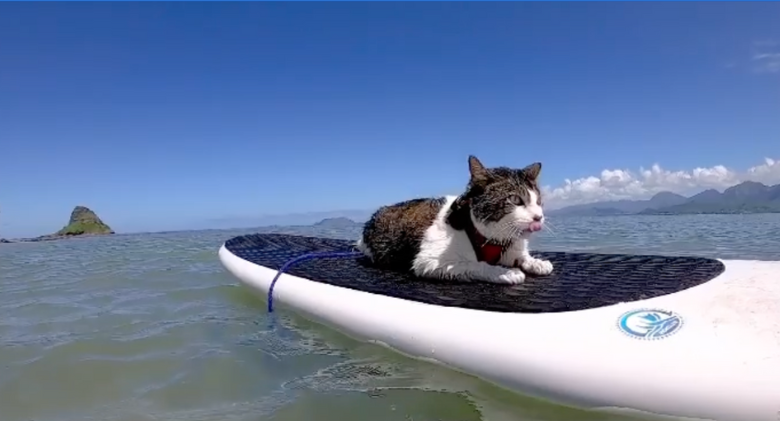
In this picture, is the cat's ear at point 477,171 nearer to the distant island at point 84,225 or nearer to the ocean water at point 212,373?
the ocean water at point 212,373

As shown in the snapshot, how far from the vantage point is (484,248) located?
378 centimetres

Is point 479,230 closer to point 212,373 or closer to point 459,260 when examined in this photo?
point 459,260

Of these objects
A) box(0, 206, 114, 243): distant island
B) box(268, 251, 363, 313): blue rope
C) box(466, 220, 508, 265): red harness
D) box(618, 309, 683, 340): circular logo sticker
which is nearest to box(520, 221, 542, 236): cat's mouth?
box(466, 220, 508, 265): red harness

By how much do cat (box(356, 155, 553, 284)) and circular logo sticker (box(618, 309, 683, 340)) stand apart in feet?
3.31

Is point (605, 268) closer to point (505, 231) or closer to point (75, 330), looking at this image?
point (505, 231)

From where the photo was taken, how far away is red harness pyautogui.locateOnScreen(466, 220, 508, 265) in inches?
146

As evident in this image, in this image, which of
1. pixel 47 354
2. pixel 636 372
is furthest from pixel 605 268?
pixel 47 354

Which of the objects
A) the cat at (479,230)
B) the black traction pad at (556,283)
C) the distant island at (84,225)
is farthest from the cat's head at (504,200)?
the distant island at (84,225)

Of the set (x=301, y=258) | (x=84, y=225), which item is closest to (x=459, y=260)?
(x=301, y=258)

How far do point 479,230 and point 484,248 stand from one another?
20 centimetres

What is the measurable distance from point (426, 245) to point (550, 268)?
994 mm

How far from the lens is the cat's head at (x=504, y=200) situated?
3377mm

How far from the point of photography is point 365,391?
9.23ft

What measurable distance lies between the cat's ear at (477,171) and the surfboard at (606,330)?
753 millimetres
